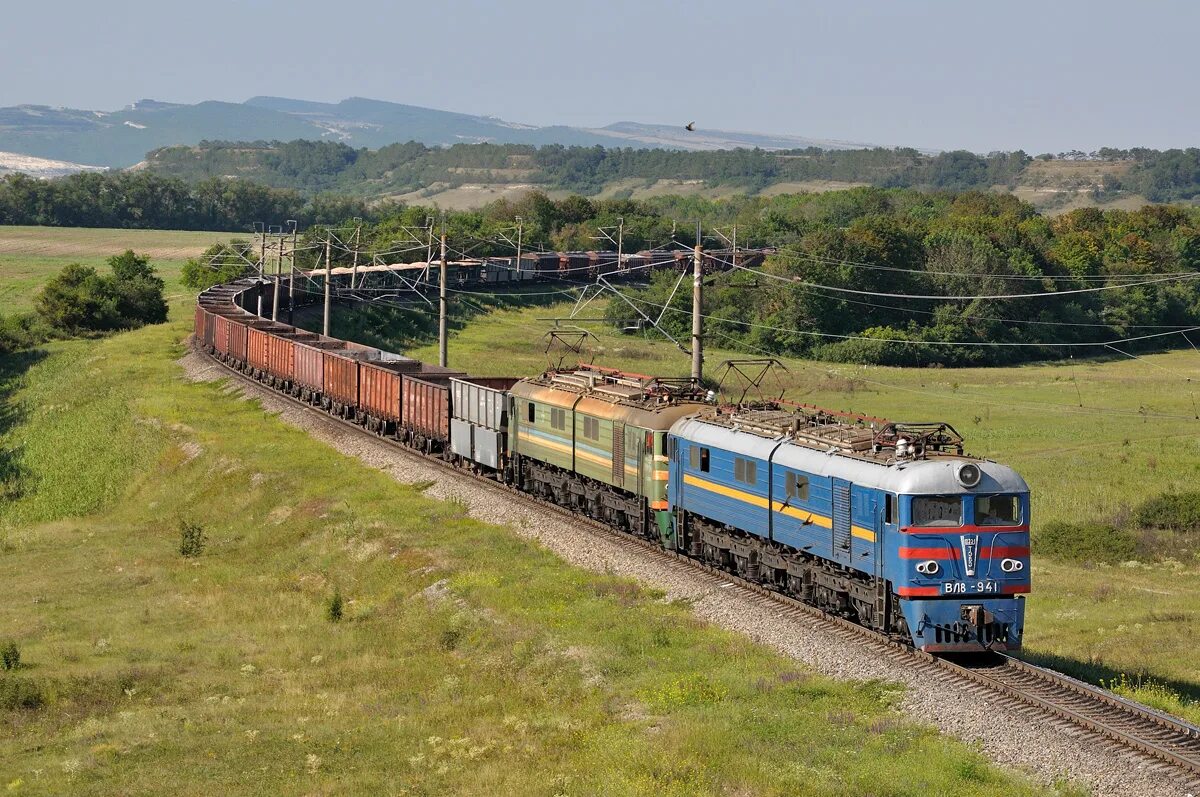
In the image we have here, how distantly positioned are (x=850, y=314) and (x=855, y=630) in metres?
95.6

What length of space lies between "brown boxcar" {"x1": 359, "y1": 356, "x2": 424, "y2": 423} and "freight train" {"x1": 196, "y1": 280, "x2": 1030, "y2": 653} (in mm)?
6844

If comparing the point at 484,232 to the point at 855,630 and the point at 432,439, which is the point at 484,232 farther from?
the point at 855,630

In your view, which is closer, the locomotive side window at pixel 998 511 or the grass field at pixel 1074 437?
the locomotive side window at pixel 998 511

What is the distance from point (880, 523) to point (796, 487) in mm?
3380

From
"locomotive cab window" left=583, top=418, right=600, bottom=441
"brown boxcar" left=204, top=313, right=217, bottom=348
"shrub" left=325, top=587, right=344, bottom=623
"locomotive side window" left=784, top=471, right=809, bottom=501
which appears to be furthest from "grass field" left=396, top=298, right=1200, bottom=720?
"shrub" left=325, top=587, right=344, bottom=623

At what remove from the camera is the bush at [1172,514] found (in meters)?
49.1

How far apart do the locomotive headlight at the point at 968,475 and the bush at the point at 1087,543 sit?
20938 mm

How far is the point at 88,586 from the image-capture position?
1764 inches

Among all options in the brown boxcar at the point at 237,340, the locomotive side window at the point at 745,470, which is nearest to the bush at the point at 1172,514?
the locomotive side window at the point at 745,470

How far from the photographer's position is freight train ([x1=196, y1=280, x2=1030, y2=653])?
26.2m

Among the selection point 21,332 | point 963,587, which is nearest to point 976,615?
point 963,587

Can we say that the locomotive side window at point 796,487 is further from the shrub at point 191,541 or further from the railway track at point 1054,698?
the shrub at point 191,541

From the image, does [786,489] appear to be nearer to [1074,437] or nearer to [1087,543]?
[1087,543]

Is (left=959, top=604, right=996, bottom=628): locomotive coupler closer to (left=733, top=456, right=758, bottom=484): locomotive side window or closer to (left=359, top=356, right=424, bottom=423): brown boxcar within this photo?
(left=733, top=456, right=758, bottom=484): locomotive side window
